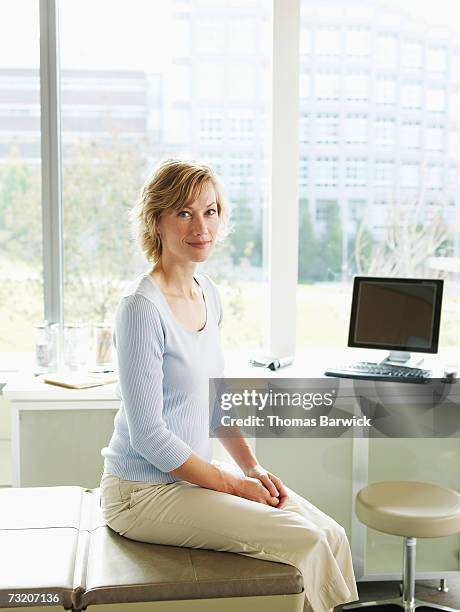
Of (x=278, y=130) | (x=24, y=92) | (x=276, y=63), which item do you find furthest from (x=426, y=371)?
(x=24, y=92)

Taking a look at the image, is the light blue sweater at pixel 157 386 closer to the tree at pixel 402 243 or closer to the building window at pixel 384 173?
the tree at pixel 402 243

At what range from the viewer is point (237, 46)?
322cm

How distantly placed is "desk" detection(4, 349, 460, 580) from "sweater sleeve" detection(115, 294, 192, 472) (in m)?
0.87

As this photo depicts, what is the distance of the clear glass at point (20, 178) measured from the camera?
3.15 metres

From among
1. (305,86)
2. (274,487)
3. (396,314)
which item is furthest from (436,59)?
(274,487)

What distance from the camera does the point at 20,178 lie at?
126 inches

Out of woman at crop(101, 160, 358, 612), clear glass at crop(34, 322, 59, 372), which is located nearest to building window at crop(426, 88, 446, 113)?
woman at crop(101, 160, 358, 612)

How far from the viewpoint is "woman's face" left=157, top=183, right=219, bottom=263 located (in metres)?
2.10

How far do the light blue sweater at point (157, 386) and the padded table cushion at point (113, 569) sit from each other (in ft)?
0.63

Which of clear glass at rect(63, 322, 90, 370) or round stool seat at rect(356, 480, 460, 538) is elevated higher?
clear glass at rect(63, 322, 90, 370)

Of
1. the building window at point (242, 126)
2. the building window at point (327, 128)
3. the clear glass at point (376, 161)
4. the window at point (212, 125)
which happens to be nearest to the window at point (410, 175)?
the clear glass at point (376, 161)

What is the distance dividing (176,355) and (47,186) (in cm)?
141

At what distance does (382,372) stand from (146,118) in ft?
4.49

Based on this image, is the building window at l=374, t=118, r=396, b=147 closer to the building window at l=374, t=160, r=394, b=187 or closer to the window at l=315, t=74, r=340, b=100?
the building window at l=374, t=160, r=394, b=187
